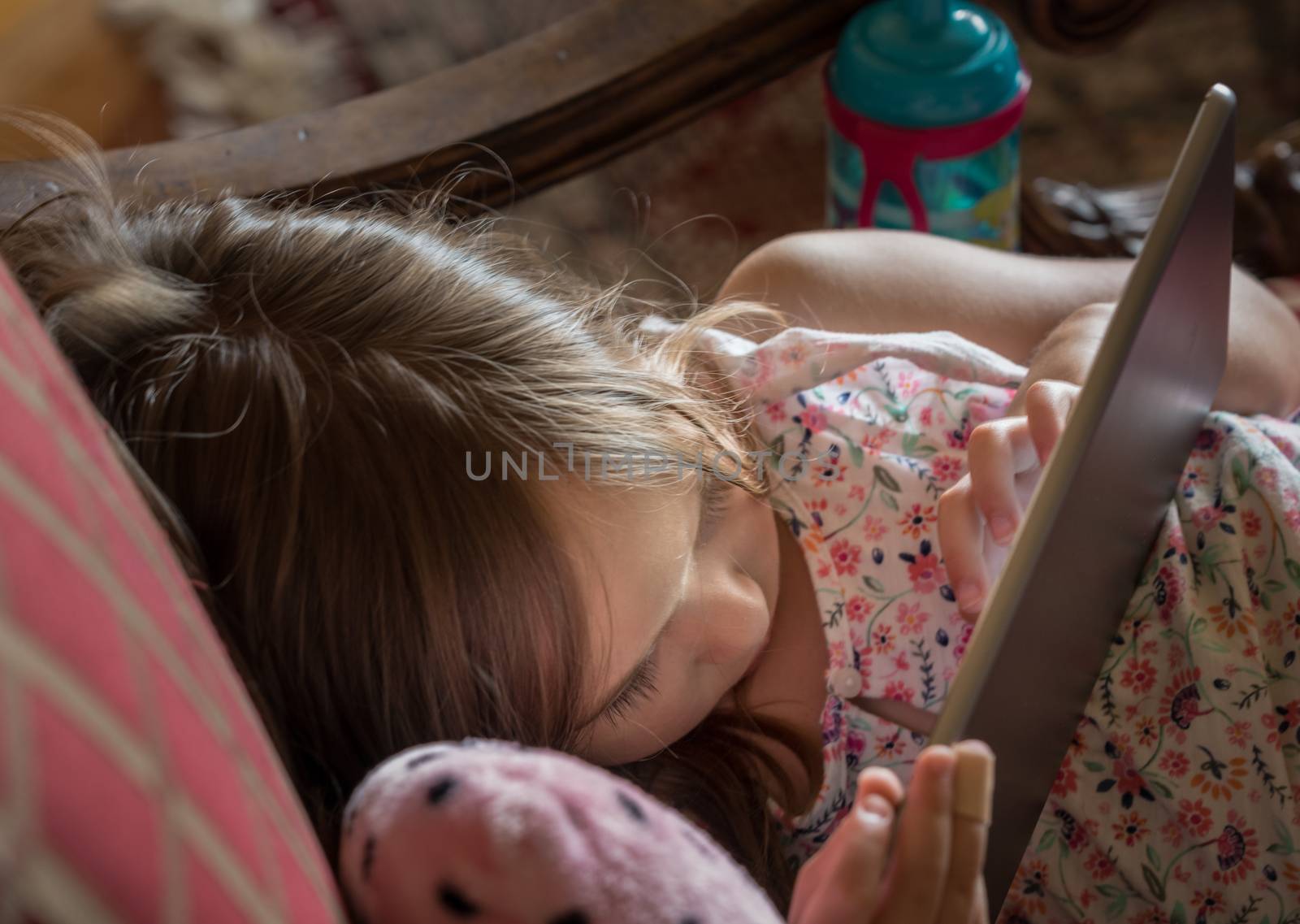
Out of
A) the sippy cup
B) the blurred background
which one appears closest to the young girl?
the sippy cup

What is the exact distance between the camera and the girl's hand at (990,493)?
2.14 ft

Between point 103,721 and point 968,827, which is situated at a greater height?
point 103,721

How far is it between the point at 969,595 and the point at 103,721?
1.70 feet

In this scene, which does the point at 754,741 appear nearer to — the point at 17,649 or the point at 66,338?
the point at 66,338

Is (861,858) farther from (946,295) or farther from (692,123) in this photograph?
(692,123)

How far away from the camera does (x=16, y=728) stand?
0.21 metres

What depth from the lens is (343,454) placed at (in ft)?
1.81

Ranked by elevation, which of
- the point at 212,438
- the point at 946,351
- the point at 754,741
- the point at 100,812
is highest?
the point at 100,812

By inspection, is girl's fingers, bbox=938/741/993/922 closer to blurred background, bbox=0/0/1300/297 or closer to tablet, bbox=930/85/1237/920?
tablet, bbox=930/85/1237/920

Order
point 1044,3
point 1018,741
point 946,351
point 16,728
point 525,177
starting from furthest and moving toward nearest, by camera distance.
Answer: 1. point 1044,3
2. point 525,177
3. point 946,351
4. point 1018,741
5. point 16,728

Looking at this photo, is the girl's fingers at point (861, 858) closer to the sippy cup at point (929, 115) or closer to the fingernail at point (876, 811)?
the fingernail at point (876, 811)

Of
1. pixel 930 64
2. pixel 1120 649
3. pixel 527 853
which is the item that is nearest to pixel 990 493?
pixel 1120 649

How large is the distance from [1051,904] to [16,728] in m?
0.69

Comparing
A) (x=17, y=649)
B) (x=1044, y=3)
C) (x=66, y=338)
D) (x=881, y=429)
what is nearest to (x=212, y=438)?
(x=66, y=338)
